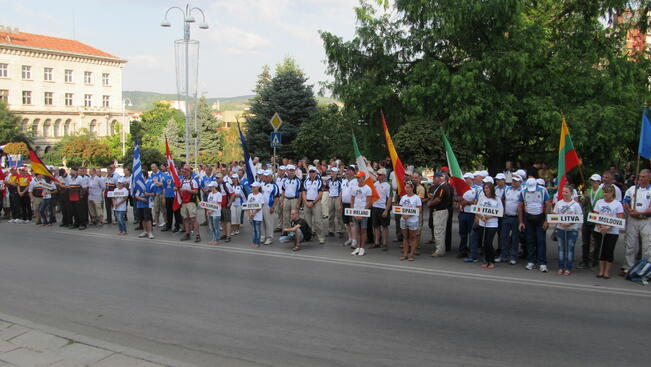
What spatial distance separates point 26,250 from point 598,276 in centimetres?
1225

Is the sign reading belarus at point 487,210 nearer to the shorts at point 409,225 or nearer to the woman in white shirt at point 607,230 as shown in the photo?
the shorts at point 409,225

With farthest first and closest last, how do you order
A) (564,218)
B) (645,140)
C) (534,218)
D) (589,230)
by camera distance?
(589,230) < (534,218) < (645,140) < (564,218)

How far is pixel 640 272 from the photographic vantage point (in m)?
9.69

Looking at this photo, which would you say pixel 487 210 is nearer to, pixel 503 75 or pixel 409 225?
pixel 409 225

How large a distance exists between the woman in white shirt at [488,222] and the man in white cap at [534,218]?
48cm

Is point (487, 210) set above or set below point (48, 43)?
below

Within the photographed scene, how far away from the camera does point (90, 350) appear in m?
6.04

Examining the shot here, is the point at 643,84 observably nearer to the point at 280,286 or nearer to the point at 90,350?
the point at 280,286

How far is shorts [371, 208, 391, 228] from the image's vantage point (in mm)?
12898

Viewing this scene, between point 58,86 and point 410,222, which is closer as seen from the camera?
point 410,222

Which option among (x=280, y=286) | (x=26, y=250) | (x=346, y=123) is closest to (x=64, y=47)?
(x=346, y=123)

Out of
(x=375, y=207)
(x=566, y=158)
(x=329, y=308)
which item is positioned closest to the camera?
(x=329, y=308)

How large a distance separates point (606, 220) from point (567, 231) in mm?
692

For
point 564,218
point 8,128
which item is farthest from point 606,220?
point 8,128
